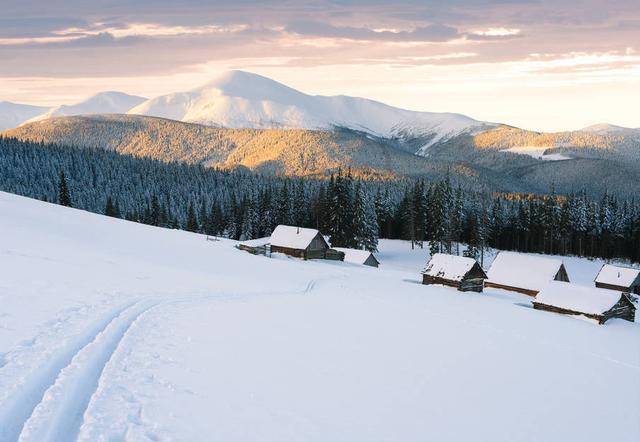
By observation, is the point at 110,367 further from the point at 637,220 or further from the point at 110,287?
the point at 637,220

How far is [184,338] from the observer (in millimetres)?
15688

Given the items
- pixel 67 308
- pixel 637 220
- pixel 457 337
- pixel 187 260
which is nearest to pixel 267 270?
pixel 187 260

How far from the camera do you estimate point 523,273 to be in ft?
161

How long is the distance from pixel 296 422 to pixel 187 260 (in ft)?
101

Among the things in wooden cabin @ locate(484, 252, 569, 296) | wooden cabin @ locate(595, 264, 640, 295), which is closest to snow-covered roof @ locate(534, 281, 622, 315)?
wooden cabin @ locate(484, 252, 569, 296)

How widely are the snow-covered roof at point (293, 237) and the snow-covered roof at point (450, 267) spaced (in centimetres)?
1604

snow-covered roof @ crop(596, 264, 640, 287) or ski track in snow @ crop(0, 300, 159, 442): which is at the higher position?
ski track in snow @ crop(0, 300, 159, 442)

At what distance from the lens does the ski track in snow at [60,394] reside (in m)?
8.11

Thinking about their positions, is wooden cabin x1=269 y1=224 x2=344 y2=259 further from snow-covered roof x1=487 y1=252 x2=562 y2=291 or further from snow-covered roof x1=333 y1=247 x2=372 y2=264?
snow-covered roof x1=487 y1=252 x2=562 y2=291

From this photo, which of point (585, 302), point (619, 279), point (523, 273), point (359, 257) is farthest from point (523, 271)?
point (619, 279)

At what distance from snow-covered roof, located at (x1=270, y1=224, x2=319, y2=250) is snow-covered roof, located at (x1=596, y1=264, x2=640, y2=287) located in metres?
40.3

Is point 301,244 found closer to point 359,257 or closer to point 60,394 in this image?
point 359,257

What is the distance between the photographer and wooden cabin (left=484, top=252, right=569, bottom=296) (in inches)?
1877

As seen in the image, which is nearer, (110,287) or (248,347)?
(248,347)
